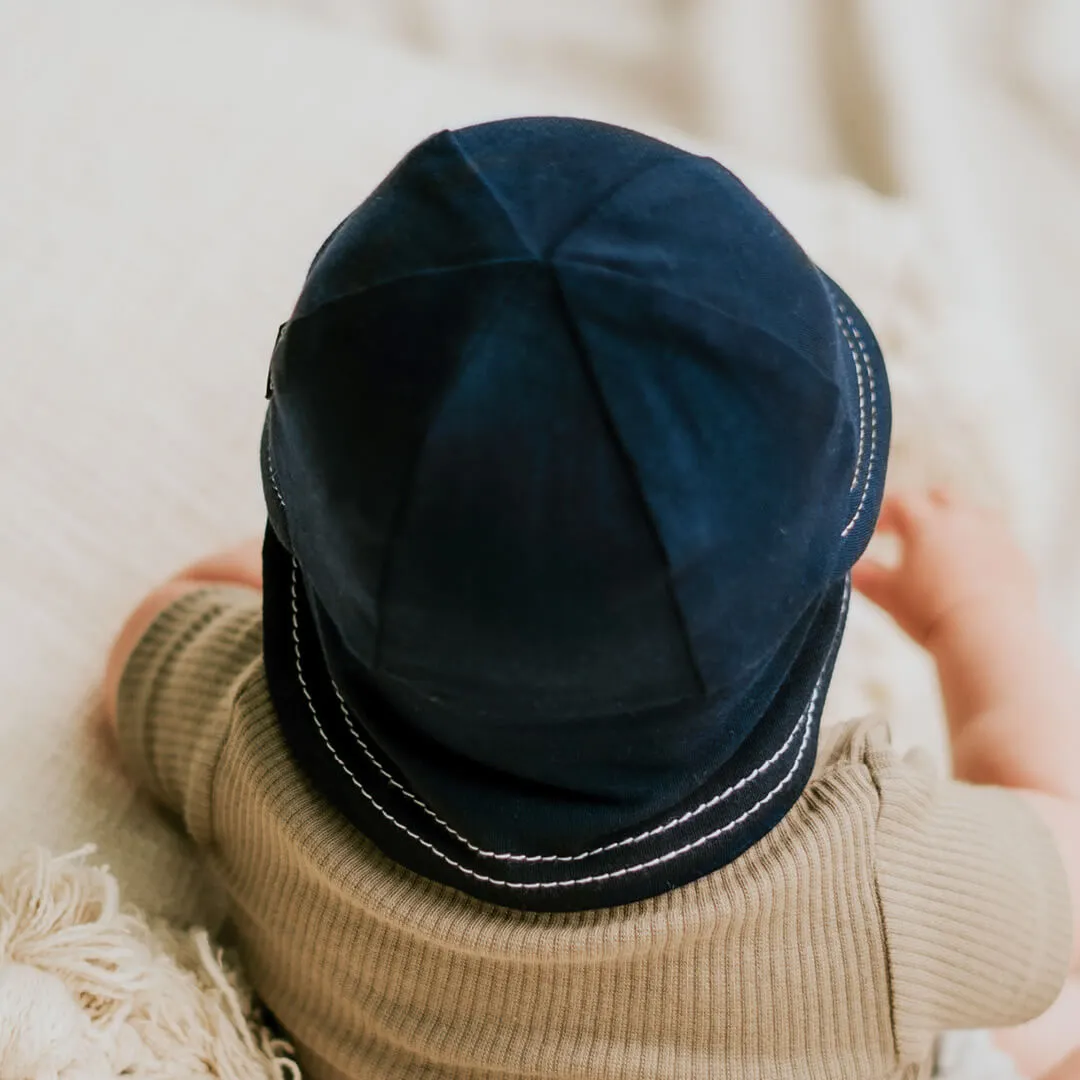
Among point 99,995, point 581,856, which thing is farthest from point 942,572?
point 99,995

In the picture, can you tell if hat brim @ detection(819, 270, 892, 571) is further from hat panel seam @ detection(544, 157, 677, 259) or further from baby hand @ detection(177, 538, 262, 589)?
baby hand @ detection(177, 538, 262, 589)

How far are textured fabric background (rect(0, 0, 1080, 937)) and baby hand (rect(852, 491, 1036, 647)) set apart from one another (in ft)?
0.21

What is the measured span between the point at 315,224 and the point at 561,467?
0.50 meters

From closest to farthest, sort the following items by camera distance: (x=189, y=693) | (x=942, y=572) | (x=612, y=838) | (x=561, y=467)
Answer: (x=561, y=467) → (x=612, y=838) → (x=189, y=693) → (x=942, y=572)

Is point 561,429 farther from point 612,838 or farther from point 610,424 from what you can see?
point 612,838

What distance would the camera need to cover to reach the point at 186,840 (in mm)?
605

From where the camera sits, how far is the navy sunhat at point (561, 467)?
32 cm

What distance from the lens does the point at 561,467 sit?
0.31 meters

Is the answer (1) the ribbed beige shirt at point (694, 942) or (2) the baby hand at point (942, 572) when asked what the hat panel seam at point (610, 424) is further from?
(2) the baby hand at point (942, 572)

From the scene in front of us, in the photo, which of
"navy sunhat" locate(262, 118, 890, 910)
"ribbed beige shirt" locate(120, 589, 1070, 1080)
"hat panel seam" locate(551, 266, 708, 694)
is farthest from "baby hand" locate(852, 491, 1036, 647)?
"hat panel seam" locate(551, 266, 708, 694)

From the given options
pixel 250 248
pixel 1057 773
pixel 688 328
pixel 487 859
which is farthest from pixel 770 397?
pixel 250 248

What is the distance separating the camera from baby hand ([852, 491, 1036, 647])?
0.69 m

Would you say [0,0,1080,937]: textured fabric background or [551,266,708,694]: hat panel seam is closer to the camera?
[551,266,708,694]: hat panel seam

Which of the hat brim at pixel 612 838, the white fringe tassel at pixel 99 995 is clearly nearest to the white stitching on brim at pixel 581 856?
the hat brim at pixel 612 838
